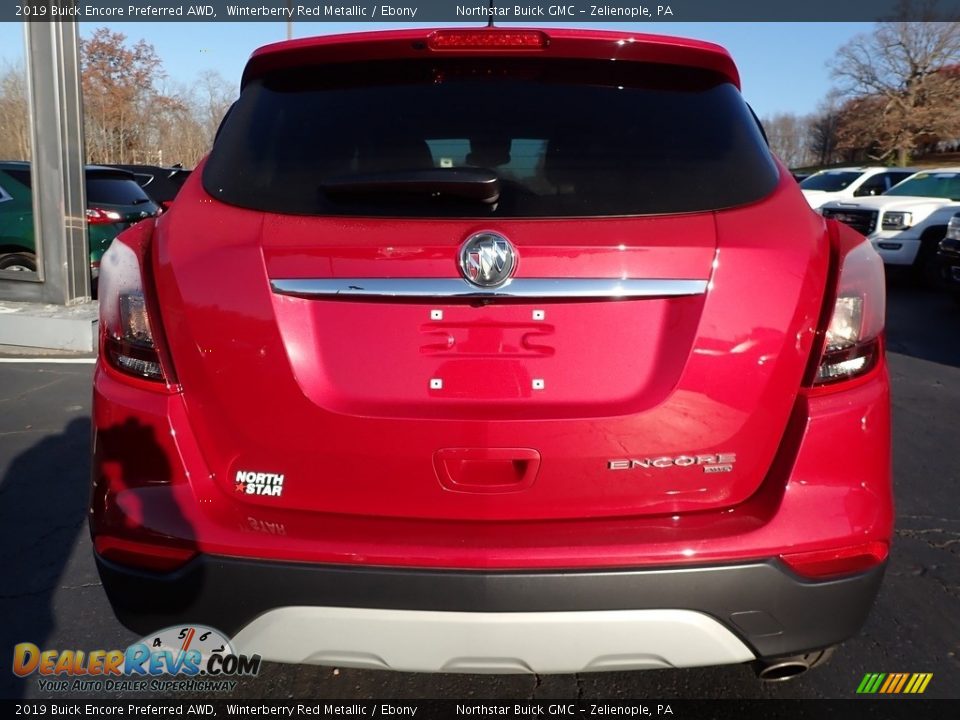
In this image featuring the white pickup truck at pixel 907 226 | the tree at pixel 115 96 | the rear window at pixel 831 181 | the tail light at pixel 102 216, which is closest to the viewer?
the tail light at pixel 102 216

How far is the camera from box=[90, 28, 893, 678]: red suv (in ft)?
5.60

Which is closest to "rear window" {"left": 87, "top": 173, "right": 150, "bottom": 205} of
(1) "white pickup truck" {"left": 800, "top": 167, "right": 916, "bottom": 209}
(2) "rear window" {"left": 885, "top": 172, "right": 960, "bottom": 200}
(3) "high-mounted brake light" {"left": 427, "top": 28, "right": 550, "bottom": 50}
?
(3) "high-mounted brake light" {"left": 427, "top": 28, "right": 550, "bottom": 50}

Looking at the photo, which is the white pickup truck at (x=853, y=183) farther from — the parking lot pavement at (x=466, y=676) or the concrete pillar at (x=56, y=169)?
the concrete pillar at (x=56, y=169)

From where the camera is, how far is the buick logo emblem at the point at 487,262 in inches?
66.9

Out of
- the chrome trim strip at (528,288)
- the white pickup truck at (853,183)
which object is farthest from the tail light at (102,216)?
the white pickup truck at (853,183)

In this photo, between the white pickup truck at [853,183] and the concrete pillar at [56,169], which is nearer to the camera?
the concrete pillar at [56,169]

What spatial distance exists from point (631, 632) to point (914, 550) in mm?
2211

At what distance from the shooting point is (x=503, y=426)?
5.62 feet

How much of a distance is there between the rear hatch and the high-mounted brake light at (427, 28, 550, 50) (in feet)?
1.13

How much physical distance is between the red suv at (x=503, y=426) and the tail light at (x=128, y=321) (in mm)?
11

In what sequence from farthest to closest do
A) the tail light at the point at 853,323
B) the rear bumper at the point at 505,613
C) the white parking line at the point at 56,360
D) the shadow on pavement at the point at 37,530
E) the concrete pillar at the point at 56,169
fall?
1. the concrete pillar at the point at 56,169
2. the white parking line at the point at 56,360
3. the shadow on pavement at the point at 37,530
4. the tail light at the point at 853,323
5. the rear bumper at the point at 505,613

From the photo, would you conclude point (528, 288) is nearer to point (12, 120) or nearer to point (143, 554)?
point (143, 554)

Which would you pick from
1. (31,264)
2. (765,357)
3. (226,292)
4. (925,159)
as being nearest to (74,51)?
(31,264)

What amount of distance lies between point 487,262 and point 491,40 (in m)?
0.64
